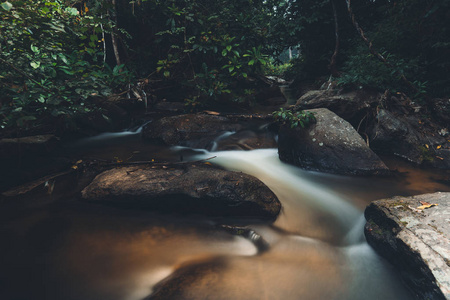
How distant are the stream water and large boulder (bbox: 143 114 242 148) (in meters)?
2.68

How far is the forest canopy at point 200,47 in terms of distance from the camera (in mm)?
2707

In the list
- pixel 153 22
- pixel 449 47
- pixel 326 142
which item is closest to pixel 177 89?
pixel 153 22

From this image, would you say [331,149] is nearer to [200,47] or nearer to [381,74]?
[381,74]

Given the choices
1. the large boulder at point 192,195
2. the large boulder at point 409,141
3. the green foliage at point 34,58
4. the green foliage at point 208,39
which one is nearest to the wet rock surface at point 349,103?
the large boulder at point 409,141

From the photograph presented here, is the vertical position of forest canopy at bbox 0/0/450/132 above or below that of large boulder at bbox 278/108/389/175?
above

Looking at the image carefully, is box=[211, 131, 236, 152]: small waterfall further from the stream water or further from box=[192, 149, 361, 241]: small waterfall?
the stream water

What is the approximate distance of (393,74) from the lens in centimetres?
555

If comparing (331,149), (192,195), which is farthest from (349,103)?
(192,195)

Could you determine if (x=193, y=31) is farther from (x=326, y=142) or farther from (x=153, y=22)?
(x=326, y=142)

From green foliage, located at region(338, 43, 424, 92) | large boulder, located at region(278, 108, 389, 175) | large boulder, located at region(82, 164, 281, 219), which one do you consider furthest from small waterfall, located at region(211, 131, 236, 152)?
green foliage, located at region(338, 43, 424, 92)

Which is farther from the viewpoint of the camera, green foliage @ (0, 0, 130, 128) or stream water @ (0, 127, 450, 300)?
green foliage @ (0, 0, 130, 128)

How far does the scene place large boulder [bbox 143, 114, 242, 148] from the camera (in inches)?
208

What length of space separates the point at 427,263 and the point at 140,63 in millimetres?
8346

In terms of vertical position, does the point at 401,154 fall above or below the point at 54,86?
below
